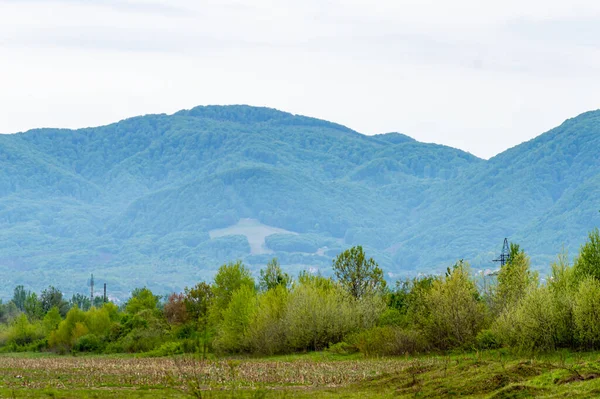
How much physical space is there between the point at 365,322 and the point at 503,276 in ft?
40.4

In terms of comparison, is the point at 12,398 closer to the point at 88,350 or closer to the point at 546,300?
the point at 546,300

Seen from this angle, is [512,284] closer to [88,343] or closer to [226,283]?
[226,283]

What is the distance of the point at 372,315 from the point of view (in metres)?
70.1

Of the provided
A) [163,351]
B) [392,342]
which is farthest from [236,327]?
[392,342]

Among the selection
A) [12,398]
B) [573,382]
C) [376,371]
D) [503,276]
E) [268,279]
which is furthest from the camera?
[268,279]

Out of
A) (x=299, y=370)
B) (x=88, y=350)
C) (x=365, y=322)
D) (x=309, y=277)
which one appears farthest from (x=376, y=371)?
(x=88, y=350)

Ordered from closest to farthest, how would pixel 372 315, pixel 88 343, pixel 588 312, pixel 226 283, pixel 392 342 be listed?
1. pixel 588 312
2. pixel 392 342
3. pixel 372 315
4. pixel 226 283
5. pixel 88 343

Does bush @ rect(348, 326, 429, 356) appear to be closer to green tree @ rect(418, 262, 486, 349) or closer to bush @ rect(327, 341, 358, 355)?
green tree @ rect(418, 262, 486, 349)

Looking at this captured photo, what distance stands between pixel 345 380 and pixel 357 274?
35.2 meters

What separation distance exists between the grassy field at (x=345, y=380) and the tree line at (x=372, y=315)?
2.38 meters

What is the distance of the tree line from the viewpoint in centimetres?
4875

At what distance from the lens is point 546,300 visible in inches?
1914

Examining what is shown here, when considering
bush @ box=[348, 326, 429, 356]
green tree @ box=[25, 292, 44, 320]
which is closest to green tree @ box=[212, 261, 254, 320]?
bush @ box=[348, 326, 429, 356]

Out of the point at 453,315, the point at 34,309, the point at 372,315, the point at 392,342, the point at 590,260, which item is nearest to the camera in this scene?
the point at 590,260
